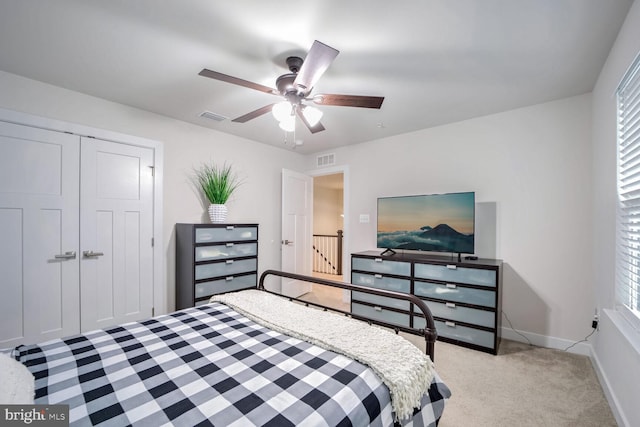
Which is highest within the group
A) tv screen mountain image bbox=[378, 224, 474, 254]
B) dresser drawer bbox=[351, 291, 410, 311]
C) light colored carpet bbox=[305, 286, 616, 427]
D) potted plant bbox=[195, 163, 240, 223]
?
potted plant bbox=[195, 163, 240, 223]

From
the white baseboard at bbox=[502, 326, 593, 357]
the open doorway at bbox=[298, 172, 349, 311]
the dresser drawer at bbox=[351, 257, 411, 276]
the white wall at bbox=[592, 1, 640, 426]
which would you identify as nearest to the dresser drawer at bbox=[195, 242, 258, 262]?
the dresser drawer at bbox=[351, 257, 411, 276]

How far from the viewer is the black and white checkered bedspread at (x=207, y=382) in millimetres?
932

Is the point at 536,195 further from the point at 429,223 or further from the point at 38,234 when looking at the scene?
the point at 38,234

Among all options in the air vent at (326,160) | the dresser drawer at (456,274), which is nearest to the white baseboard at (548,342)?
the dresser drawer at (456,274)

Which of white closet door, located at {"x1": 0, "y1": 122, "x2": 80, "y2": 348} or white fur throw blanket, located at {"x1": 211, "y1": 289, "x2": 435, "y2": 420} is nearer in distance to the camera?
white fur throw blanket, located at {"x1": 211, "y1": 289, "x2": 435, "y2": 420}

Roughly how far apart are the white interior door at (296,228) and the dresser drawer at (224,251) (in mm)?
900

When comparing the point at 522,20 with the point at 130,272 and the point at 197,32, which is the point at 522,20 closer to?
the point at 197,32

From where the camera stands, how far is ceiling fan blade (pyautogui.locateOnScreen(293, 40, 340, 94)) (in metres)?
1.49

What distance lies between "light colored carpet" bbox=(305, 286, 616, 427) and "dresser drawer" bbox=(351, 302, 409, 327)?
0.33 m

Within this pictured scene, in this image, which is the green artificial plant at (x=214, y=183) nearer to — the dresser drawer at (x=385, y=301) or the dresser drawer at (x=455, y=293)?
the dresser drawer at (x=385, y=301)

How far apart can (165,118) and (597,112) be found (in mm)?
4291

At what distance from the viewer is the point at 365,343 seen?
1387mm

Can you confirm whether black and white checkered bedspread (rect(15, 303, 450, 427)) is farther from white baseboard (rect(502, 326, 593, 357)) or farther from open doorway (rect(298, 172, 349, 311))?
open doorway (rect(298, 172, 349, 311))

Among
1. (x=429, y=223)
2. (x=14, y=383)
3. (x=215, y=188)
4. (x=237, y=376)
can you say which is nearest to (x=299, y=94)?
(x=237, y=376)
